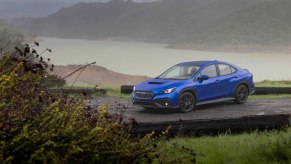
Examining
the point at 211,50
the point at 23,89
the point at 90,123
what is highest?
the point at 211,50

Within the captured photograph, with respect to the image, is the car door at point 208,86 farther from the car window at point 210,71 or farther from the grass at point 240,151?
the grass at point 240,151

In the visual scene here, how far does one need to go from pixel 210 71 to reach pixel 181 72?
1019mm

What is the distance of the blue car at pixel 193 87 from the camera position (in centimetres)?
1516

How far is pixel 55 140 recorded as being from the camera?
15.1 feet

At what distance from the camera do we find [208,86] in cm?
1600

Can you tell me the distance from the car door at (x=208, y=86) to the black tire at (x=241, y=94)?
127cm

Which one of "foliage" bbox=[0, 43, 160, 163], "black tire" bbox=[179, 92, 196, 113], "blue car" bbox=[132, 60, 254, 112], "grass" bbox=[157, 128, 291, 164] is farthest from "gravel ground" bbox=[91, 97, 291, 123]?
"foliage" bbox=[0, 43, 160, 163]

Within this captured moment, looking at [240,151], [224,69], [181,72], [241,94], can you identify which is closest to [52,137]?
[240,151]

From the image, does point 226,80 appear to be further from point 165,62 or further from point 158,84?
point 165,62

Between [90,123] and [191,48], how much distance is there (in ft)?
616

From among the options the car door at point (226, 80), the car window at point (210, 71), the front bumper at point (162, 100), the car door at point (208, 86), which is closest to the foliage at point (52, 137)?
the front bumper at point (162, 100)

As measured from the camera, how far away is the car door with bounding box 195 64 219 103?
15.8 metres

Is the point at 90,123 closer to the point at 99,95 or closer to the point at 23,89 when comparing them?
the point at 23,89

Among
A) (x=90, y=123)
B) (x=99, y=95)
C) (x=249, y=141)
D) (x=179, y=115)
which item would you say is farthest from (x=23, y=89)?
(x=99, y=95)
